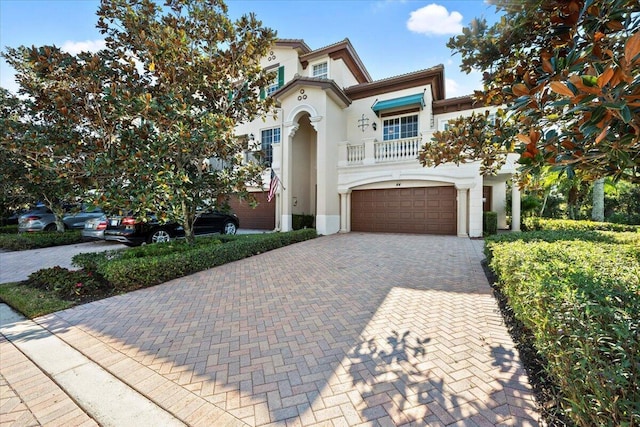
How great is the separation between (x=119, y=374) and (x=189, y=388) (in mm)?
837

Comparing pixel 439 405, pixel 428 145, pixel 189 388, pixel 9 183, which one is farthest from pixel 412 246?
pixel 9 183

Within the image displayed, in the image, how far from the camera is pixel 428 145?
157 inches

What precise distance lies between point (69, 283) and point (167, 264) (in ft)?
5.26

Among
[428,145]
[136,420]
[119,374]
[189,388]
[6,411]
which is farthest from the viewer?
[428,145]

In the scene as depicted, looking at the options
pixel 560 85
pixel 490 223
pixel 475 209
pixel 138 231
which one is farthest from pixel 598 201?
pixel 138 231

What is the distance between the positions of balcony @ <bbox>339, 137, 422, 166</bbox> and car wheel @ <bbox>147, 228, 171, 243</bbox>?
8318 mm

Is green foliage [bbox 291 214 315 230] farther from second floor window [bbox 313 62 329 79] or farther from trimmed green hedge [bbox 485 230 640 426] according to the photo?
trimmed green hedge [bbox 485 230 640 426]

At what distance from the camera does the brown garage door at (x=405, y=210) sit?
12172mm

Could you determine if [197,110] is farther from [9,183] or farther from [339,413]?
[9,183]

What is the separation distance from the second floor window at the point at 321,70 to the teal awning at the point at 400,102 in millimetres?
3407

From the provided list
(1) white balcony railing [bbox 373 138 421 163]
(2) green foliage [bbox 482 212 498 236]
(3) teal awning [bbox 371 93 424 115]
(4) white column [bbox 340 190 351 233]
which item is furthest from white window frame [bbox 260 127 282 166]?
(2) green foliage [bbox 482 212 498 236]

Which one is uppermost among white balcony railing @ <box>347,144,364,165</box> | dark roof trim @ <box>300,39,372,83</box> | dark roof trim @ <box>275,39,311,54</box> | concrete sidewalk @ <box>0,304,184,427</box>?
dark roof trim @ <box>275,39,311,54</box>

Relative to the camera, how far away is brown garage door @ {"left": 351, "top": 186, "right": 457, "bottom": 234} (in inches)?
479

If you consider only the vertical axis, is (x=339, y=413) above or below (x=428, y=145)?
below
